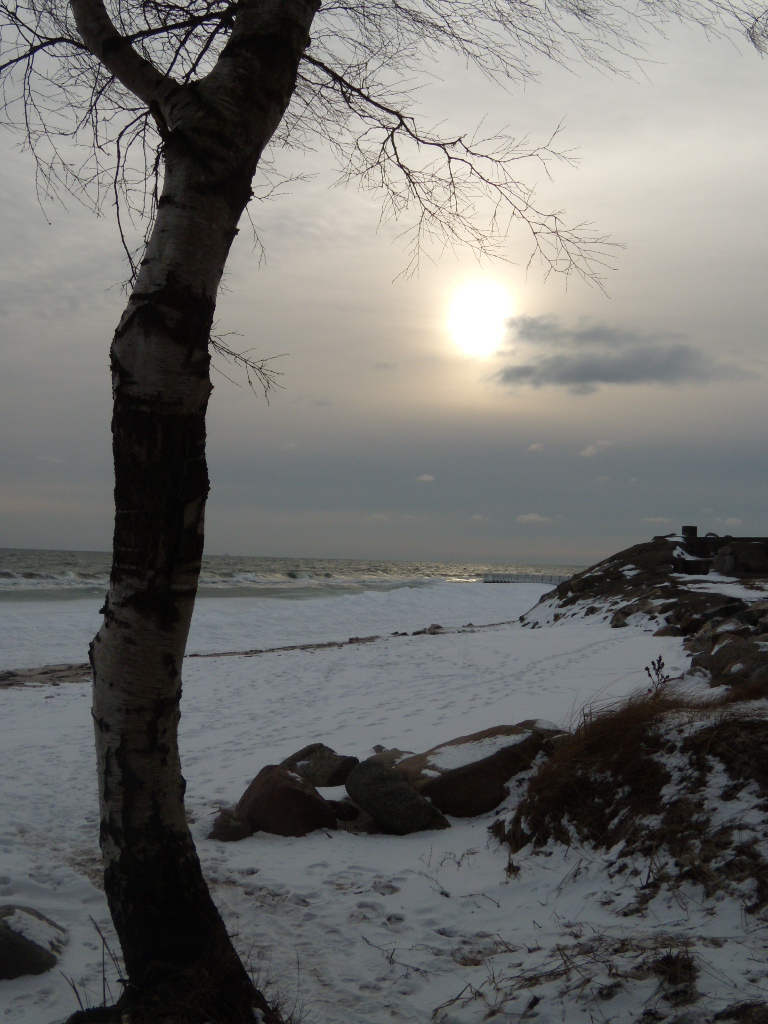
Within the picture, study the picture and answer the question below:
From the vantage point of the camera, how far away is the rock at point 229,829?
483 centimetres

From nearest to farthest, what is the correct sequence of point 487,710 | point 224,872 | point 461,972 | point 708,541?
point 461,972
point 224,872
point 487,710
point 708,541

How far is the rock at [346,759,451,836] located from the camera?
15.7 ft

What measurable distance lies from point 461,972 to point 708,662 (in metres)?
5.01

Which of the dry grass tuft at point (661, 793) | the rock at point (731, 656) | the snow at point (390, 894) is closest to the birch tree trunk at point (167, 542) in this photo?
the snow at point (390, 894)

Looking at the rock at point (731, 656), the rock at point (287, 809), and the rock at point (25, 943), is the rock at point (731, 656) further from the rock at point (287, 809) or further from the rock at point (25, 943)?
the rock at point (25, 943)

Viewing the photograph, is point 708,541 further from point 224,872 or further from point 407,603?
point 224,872

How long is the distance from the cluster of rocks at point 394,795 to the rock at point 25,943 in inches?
66.9

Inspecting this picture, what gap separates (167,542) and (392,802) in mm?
3096

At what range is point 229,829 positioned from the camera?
485 centimetres

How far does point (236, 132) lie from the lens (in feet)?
8.74

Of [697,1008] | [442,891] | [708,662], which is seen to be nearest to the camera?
[697,1008]

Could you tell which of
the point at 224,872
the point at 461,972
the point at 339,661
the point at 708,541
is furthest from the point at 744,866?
the point at 708,541

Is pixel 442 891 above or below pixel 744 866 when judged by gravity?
below

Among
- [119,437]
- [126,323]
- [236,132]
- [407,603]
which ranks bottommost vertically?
[407,603]
